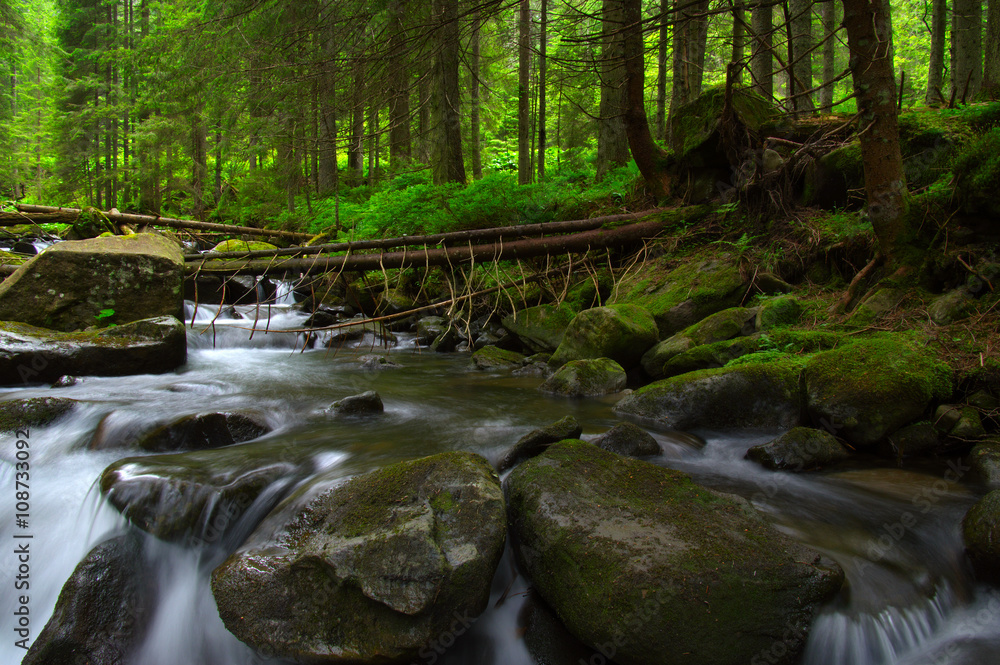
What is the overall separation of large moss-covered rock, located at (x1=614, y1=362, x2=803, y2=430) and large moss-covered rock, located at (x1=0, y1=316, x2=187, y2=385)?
5756 millimetres

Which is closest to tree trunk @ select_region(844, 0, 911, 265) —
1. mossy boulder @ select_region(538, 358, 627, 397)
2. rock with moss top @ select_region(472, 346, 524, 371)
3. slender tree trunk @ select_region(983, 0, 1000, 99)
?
mossy boulder @ select_region(538, 358, 627, 397)

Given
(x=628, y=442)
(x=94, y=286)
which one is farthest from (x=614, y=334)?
(x=94, y=286)

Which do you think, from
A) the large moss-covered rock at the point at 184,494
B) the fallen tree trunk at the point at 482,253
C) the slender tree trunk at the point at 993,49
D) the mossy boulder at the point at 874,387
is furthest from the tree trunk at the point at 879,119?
the slender tree trunk at the point at 993,49

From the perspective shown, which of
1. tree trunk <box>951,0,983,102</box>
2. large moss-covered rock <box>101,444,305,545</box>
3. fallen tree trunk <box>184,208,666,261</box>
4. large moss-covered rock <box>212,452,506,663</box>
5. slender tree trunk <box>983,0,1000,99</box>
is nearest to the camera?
large moss-covered rock <box>212,452,506,663</box>

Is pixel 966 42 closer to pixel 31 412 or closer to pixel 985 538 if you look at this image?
pixel 985 538

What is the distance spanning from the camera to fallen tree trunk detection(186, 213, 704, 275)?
765cm

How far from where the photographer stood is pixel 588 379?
19.2 ft

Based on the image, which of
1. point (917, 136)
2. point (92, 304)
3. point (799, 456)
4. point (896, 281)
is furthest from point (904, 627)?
point (92, 304)

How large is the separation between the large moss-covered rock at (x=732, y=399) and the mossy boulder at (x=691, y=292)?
6.00 ft

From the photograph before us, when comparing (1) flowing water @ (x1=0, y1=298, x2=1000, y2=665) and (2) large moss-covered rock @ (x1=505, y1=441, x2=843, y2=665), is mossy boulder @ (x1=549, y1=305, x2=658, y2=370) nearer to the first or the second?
(1) flowing water @ (x1=0, y1=298, x2=1000, y2=665)

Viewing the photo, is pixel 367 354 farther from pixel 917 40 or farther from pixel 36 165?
pixel 36 165

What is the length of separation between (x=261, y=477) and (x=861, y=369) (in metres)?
4.37

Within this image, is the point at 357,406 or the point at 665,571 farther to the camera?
the point at 357,406

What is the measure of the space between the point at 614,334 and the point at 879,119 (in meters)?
3.10
